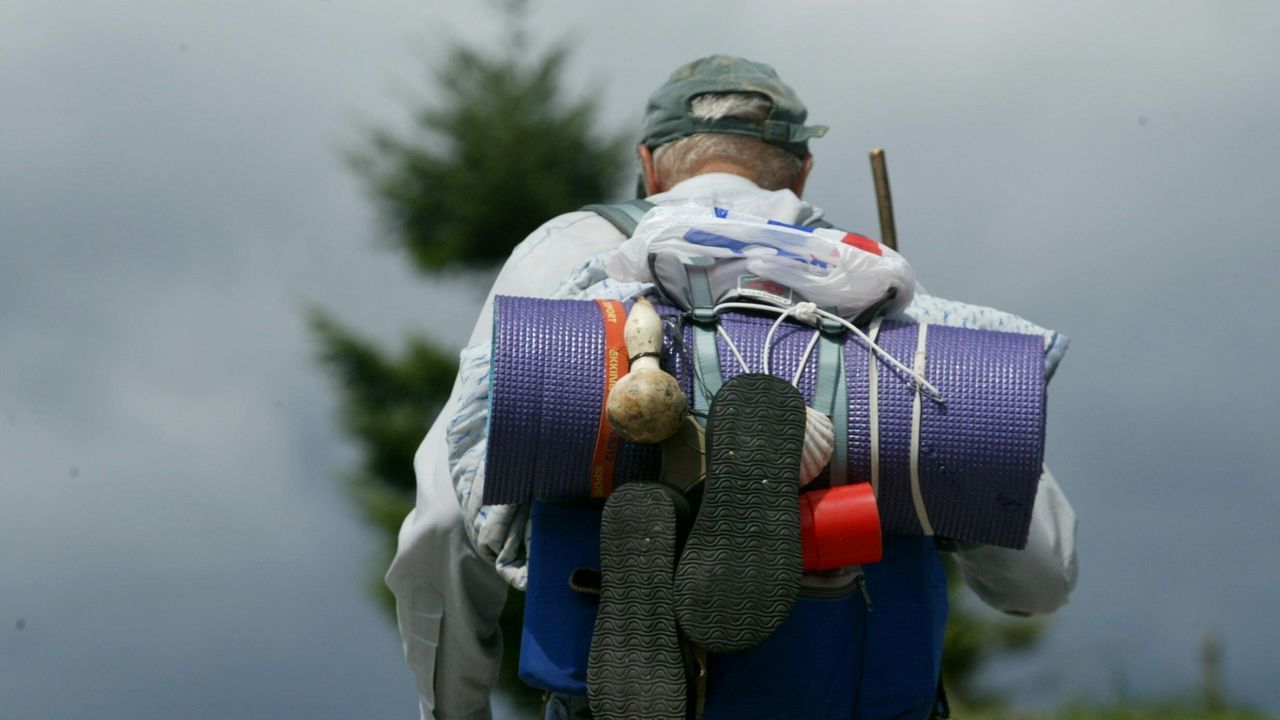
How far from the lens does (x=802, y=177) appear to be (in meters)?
3.06

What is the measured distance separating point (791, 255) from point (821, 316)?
11 cm

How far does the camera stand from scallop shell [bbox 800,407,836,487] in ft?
6.98

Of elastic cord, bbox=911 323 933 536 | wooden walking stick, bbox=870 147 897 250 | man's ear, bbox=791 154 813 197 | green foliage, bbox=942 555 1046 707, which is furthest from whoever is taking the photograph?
green foliage, bbox=942 555 1046 707

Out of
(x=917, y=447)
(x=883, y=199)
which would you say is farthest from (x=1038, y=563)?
(x=883, y=199)

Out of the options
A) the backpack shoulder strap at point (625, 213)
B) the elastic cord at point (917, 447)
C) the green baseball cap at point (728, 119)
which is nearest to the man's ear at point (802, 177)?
the green baseball cap at point (728, 119)

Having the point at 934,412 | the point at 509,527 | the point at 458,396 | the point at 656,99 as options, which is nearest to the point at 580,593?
the point at 509,527

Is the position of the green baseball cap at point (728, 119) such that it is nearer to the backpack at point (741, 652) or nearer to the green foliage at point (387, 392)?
the backpack at point (741, 652)

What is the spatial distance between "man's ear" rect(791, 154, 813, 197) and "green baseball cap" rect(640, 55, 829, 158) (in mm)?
44

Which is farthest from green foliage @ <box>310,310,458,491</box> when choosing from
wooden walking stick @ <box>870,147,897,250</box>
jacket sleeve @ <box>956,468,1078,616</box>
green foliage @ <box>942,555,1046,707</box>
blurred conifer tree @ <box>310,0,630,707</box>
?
jacket sleeve @ <box>956,468,1078,616</box>

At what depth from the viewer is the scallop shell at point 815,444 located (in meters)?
2.13

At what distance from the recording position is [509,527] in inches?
→ 94.2

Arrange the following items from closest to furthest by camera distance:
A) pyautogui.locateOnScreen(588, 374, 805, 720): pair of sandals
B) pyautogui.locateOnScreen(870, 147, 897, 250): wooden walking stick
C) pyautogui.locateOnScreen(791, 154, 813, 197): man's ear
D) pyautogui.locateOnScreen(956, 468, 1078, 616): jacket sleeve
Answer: pyautogui.locateOnScreen(588, 374, 805, 720): pair of sandals < pyautogui.locateOnScreen(956, 468, 1078, 616): jacket sleeve < pyautogui.locateOnScreen(791, 154, 813, 197): man's ear < pyautogui.locateOnScreen(870, 147, 897, 250): wooden walking stick

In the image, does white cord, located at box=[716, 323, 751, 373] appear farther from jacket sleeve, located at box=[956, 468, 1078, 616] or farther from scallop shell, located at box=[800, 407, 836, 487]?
jacket sleeve, located at box=[956, 468, 1078, 616]

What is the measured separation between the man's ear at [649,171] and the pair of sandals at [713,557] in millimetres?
986
